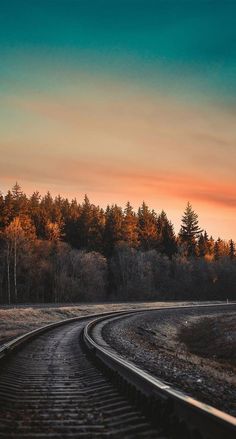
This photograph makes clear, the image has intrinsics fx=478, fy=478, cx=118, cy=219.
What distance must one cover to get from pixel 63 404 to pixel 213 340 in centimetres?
A: 2194

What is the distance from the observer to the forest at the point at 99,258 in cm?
7375

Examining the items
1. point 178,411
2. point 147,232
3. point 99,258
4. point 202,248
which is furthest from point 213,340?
point 202,248

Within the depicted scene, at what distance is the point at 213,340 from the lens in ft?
89.0

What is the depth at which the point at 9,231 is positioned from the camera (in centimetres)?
7244

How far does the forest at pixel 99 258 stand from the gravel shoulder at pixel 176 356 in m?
30.4

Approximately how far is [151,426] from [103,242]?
93.9 meters

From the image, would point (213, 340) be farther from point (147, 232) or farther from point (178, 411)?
point (147, 232)

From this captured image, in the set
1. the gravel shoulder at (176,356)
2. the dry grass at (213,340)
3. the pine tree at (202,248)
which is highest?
the pine tree at (202,248)

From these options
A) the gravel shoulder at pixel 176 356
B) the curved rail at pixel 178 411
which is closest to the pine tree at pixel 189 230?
the gravel shoulder at pixel 176 356

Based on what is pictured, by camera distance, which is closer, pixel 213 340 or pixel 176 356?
pixel 176 356

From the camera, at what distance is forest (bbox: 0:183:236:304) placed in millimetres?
73750

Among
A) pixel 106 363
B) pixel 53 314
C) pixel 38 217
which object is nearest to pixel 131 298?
pixel 38 217

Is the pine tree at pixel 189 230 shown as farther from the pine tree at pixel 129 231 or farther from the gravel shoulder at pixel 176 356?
the gravel shoulder at pixel 176 356

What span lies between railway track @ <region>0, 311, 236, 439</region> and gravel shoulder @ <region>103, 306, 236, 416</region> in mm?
1173
